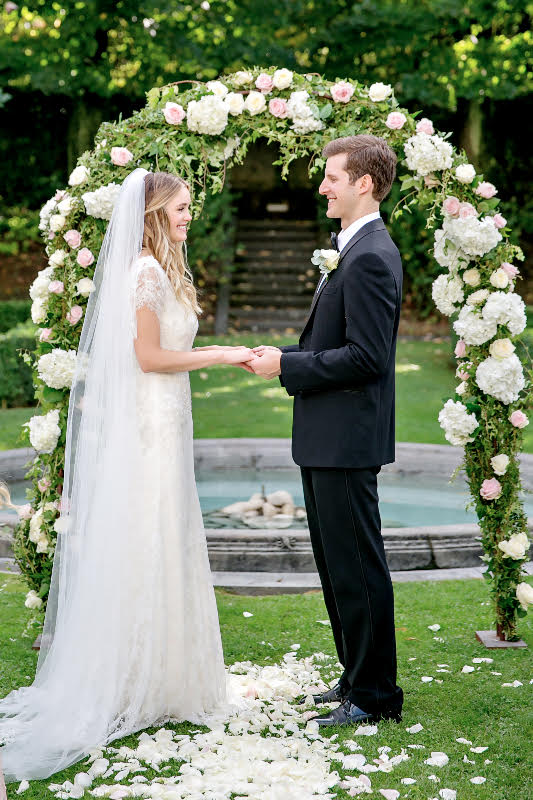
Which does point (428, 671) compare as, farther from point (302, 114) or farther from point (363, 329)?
point (302, 114)

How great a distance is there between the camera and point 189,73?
14992mm

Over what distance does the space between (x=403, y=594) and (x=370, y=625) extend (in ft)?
6.08

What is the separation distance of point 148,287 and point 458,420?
68.8 inches

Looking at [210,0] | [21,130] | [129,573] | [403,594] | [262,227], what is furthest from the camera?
[262,227]

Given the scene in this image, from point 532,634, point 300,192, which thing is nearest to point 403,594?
point 532,634

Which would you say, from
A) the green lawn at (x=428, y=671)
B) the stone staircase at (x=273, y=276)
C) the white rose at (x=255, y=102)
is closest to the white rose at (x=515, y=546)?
the green lawn at (x=428, y=671)

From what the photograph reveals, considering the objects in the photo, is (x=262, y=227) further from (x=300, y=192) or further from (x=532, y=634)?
(x=532, y=634)

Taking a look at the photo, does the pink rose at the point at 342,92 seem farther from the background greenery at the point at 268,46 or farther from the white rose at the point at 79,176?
the background greenery at the point at 268,46

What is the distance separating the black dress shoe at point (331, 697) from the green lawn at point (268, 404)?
198 inches

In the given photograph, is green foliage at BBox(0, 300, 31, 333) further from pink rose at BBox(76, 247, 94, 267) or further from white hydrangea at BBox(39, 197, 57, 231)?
pink rose at BBox(76, 247, 94, 267)

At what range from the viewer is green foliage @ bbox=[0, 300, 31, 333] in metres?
13.8

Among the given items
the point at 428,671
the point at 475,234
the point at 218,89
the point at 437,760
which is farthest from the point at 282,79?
the point at 437,760

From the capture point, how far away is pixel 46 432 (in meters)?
4.63

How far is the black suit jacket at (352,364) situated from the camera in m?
3.55
